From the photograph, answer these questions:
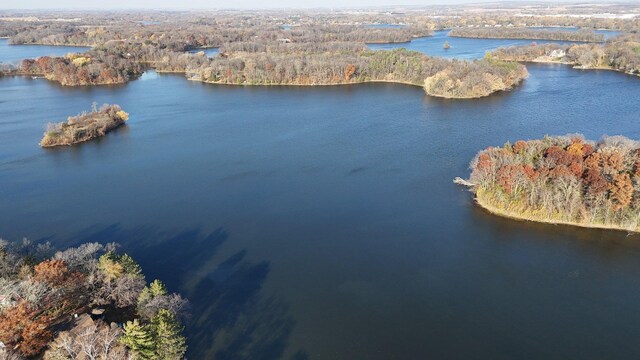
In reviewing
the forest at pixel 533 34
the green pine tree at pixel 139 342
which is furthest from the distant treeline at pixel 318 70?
the forest at pixel 533 34

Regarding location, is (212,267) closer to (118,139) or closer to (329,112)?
(118,139)

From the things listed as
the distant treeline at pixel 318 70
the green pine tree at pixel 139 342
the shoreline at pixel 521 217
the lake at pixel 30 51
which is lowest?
the shoreline at pixel 521 217

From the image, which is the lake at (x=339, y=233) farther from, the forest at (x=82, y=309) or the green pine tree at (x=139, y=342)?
the green pine tree at (x=139, y=342)

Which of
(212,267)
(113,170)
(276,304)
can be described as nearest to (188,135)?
(113,170)

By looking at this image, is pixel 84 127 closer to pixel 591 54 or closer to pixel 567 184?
pixel 567 184

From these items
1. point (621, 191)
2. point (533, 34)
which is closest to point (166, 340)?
point (621, 191)

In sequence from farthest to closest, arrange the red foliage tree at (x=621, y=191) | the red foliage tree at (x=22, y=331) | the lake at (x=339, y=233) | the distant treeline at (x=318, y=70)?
the distant treeline at (x=318, y=70), the red foliage tree at (x=621, y=191), the lake at (x=339, y=233), the red foliage tree at (x=22, y=331)

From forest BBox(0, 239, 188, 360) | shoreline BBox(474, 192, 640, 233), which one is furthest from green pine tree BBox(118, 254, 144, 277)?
shoreline BBox(474, 192, 640, 233)
